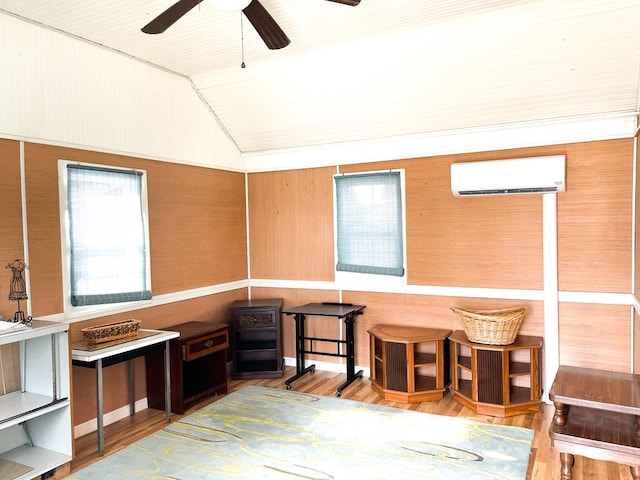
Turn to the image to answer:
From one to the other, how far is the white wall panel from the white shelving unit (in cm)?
145

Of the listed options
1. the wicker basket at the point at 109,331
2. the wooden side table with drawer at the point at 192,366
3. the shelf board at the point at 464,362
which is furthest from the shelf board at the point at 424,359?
the wicker basket at the point at 109,331

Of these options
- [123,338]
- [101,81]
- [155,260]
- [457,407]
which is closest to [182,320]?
[155,260]

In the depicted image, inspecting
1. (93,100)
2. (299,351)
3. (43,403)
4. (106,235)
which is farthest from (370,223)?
(43,403)

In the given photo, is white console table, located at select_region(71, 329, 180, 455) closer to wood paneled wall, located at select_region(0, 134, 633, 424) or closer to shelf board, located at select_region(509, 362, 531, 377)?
wood paneled wall, located at select_region(0, 134, 633, 424)

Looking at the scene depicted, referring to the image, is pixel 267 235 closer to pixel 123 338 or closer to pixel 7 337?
pixel 123 338

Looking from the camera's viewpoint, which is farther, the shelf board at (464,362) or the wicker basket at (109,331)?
the shelf board at (464,362)

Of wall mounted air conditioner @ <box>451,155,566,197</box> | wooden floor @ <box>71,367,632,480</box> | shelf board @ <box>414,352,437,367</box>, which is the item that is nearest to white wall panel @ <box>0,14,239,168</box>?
wooden floor @ <box>71,367,632,480</box>

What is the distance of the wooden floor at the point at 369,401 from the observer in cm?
293

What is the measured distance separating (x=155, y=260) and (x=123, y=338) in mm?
912

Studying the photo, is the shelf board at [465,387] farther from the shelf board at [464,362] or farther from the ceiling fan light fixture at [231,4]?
the ceiling fan light fixture at [231,4]

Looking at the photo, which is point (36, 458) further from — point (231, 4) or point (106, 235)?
point (231, 4)

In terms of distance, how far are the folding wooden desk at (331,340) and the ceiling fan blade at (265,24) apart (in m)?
2.49

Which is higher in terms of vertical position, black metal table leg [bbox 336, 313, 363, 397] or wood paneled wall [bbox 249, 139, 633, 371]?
wood paneled wall [bbox 249, 139, 633, 371]

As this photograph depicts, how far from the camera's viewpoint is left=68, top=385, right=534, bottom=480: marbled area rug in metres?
2.95
